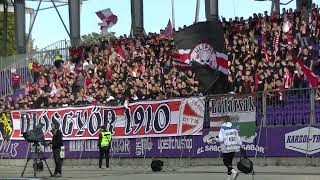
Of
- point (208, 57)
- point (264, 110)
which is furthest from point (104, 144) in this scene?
point (264, 110)

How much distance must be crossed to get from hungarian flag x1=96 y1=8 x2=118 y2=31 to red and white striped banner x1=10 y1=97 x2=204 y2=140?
9.76 metres

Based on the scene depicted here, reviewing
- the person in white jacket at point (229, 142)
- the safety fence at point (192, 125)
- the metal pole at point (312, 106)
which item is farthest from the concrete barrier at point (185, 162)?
the person in white jacket at point (229, 142)

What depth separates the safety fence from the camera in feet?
64.5

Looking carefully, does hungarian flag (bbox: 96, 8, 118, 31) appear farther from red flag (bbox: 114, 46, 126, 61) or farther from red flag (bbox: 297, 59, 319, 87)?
red flag (bbox: 297, 59, 319, 87)

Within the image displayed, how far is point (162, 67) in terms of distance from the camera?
25766 millimetres

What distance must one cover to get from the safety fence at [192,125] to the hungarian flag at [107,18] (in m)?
10.2

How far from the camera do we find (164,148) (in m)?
23.3

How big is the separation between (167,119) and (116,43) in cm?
760

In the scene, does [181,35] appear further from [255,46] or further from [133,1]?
[133,1]

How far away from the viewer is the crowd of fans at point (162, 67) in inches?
818

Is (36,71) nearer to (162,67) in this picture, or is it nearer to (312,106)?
(162,67)

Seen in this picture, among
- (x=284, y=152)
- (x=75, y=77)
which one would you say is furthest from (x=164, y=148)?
(x=75, y=77)

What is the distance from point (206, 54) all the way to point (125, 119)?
519cm

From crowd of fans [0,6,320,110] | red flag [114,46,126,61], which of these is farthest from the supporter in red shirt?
red flag [114,46,126,61]
